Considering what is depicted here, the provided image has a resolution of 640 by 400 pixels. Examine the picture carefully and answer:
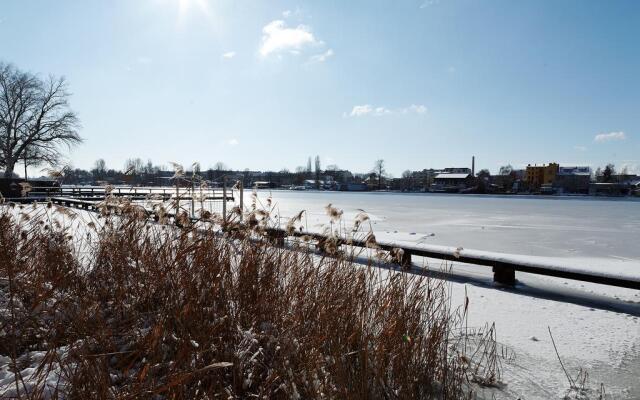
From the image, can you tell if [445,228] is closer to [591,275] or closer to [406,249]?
[406,249]

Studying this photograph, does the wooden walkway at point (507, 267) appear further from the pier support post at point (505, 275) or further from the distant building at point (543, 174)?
the distant building at point (543, 174)

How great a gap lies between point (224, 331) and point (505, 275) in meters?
5.08

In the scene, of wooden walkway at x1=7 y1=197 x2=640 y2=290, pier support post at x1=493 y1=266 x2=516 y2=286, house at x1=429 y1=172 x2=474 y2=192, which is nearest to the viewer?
wooden walkway at x1=7 y1=197 x2=640 y2=290

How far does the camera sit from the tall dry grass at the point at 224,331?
2088 mm

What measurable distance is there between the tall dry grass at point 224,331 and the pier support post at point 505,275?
3.76 metres

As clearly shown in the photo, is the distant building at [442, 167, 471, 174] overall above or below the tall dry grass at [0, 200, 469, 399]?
above

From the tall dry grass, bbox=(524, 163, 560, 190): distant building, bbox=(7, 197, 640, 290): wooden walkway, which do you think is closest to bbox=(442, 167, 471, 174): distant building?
bbox=(524, 163, 560, 190): distant building

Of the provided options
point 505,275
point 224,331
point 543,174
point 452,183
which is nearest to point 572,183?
point 543,174

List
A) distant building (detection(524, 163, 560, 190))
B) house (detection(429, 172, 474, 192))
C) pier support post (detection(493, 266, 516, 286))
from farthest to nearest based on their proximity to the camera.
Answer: distant building (detection(524, 163, 560, 190)), house (detection(429, 172, 474, 192)), pier support post (detection(493, 266, 516, 286))

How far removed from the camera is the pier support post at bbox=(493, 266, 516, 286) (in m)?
6.19

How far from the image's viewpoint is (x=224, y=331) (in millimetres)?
2627

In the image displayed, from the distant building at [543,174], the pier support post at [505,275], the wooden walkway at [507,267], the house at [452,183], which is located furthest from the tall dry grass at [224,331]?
the distant building at [543,174]

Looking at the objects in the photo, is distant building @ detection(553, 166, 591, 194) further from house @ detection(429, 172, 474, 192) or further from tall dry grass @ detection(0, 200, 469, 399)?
tall dry grass @ detection(0, 200, 469, 399)

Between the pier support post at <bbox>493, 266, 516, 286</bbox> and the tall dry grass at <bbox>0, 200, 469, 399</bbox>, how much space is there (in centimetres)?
376
